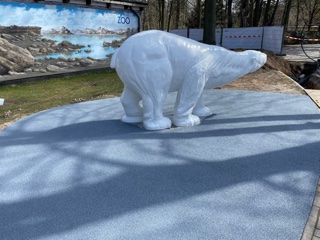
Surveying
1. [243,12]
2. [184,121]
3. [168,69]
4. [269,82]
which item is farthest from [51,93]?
[243,12]

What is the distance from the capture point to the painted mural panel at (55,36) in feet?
26.0

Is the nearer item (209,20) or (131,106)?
(131,106)

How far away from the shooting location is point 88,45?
996 cm

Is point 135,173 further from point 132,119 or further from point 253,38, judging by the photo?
point 253,38

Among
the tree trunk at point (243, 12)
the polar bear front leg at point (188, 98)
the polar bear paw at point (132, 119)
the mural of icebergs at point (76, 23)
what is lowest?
the polar bear paw at point (132, 119)

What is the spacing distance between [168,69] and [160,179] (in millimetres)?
1478

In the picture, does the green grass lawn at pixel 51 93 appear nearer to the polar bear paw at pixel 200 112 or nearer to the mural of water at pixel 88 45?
the mural of water at pixel 88 45

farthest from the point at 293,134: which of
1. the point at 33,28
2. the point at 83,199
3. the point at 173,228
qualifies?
the point at 33,28

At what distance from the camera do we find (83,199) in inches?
90.2

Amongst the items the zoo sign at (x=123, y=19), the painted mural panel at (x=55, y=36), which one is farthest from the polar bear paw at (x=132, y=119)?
the zoo sign at (x=123, y=19)

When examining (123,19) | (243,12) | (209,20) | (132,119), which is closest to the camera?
(132,119)

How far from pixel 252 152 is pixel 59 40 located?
7.84m

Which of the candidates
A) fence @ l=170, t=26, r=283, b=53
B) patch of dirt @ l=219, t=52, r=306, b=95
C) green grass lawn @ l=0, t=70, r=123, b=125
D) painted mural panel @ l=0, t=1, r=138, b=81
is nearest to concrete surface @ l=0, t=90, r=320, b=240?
green grass lawn @ l=0, t=70, r=123, b=125

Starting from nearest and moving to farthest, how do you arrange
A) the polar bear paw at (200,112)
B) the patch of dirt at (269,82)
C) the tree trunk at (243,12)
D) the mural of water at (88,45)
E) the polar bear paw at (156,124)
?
the polar bear paw at (156,124), the polar bear paw at (200,112), the patch of dirt at (269,82), the mural of water at (88,45), the tree trunk at (243,12)
